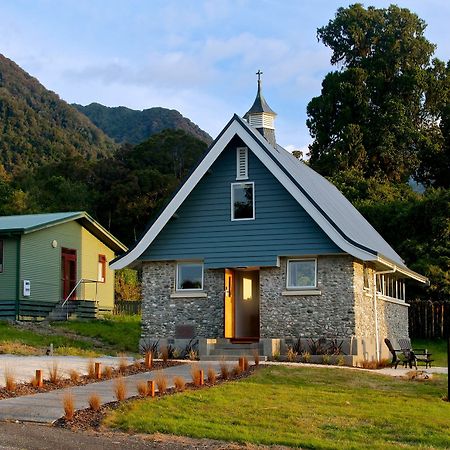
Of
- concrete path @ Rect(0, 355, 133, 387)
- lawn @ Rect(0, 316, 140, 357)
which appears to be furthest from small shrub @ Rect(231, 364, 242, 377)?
lawn @ Rect(0, 316, 140, 357)

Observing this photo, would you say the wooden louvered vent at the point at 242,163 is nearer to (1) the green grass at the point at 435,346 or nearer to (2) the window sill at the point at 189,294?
(2) the window sill at the point at 189,294

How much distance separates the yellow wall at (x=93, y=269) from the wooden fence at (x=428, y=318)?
13743 millimetres

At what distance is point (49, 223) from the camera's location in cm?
3338

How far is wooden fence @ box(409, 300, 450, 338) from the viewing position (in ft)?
106

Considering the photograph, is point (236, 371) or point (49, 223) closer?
point (236, 371)

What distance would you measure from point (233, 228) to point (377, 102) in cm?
3438

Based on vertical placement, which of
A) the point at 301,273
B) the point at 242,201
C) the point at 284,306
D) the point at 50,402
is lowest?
the point at 50,402

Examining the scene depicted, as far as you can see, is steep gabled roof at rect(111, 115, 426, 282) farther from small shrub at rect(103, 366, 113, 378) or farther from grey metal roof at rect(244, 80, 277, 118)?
small shrub at rect(103, 366, 113, 378)

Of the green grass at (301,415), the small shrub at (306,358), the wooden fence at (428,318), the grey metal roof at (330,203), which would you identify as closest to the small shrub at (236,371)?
the green grass at (301,415)

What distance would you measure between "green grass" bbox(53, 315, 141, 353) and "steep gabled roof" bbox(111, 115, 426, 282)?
3300 millimetres

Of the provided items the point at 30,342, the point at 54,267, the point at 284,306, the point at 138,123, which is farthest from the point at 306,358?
the point at 138,123

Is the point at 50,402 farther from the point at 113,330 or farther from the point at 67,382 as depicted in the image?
the point at 113,330

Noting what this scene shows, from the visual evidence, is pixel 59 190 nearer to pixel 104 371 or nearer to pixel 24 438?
pixel 104 371

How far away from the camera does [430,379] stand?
60.1 ft
